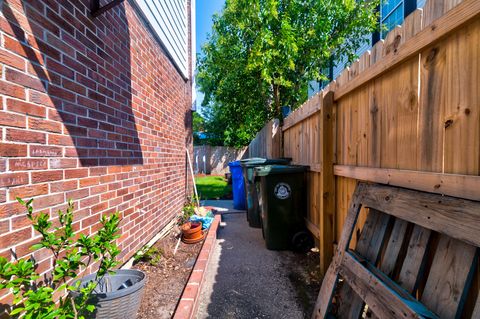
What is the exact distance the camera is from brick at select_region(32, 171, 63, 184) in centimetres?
167

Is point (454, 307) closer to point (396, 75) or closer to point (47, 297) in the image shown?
point (396, 75)

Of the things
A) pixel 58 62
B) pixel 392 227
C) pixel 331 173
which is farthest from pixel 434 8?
pixel 58 62

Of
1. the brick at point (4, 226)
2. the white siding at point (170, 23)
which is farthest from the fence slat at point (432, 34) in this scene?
the white siding at point (170, 23)

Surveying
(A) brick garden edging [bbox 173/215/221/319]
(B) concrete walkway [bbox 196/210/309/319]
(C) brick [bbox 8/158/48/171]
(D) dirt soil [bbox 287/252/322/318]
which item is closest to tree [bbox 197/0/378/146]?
(B) concrete walkway [bbox 196/210/309/319]

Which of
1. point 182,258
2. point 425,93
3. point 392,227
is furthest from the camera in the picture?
point 182,258

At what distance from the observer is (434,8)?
1455mm

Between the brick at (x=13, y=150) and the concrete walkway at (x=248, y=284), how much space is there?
6.39 feet

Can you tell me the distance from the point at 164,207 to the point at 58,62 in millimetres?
2955

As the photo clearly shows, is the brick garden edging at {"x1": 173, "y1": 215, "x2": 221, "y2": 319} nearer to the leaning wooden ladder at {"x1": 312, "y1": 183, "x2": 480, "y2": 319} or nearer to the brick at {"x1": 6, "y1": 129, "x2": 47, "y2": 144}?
the leaning wooden ladder at {"x1": 312, "y1": 183, "x2": 480, "y2": 319}

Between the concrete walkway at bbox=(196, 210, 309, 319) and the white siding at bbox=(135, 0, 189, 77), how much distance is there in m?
3.68

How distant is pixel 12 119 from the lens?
151 centimetres

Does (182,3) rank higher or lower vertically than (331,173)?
higher

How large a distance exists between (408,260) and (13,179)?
7.99 feet

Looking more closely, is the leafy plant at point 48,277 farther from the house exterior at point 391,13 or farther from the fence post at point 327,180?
the house exterior at point 391,13
